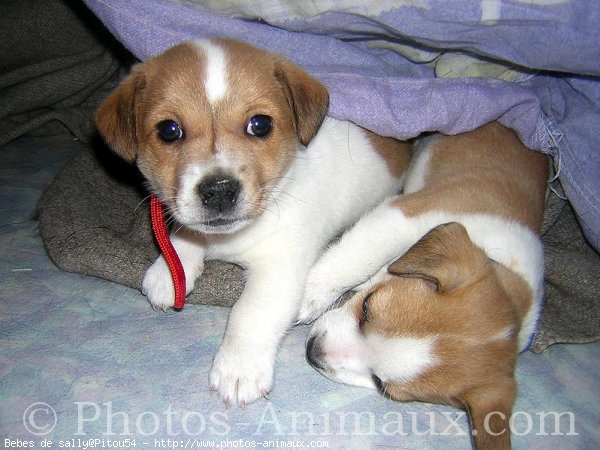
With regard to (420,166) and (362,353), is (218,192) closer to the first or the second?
(362,353)

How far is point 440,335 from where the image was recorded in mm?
2410

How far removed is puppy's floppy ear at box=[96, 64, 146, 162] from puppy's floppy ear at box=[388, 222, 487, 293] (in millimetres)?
1335

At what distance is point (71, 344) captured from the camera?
287 cm

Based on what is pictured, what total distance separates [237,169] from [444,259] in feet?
3.17

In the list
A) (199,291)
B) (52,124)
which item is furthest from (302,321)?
(52,124)

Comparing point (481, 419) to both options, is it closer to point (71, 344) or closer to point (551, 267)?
point (551, 267)

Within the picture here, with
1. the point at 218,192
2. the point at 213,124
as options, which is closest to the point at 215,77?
the point at 213,124

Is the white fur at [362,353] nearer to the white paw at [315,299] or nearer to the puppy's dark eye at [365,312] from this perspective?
the puppy's dark eye at [365,312]

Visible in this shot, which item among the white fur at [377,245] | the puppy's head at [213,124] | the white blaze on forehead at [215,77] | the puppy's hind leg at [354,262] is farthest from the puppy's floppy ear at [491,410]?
the white blaze on forehead at [215,77]

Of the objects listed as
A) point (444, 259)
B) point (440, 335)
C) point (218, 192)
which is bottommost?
point (440, 335)

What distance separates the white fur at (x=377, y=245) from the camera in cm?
294

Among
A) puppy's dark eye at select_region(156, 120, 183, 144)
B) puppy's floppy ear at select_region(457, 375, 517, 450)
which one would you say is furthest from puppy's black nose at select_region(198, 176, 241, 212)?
puppy's floppy ear at select_region(457, 375, 517, 450)

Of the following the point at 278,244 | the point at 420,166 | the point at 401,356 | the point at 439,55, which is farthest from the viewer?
the point at 420,166

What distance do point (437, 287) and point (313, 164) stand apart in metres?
1.06
